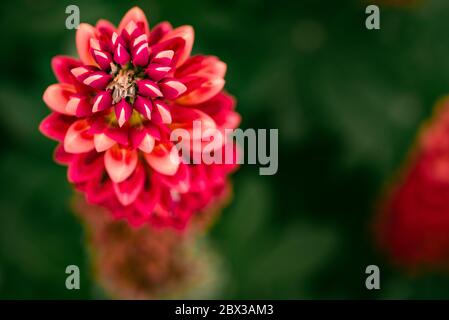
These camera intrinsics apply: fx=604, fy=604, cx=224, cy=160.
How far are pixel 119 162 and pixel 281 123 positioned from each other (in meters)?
1.29

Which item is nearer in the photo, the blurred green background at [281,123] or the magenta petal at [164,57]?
the magenta petal at [164,57]

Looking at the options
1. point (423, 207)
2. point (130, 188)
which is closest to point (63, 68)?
point (130, 188)

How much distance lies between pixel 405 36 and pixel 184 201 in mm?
1420

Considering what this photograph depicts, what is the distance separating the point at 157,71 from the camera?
1.12 metres

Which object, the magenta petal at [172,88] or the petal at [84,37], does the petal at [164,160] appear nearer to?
the magenta petal at [172,88]

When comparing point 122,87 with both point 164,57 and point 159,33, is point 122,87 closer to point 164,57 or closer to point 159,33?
point 164,57

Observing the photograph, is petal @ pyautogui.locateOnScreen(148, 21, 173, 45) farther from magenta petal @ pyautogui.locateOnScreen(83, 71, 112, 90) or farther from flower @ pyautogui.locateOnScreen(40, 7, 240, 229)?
magenta petal @ pyautogui.locateOnScreen(83, 71, 112, 90)

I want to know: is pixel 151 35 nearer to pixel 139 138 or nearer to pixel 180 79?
pixel 180 79

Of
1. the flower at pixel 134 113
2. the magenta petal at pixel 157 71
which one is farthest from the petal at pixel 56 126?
the magenta petal at pixel 157 71

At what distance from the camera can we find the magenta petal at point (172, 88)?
3.71ft

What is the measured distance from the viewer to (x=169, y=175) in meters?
1.20

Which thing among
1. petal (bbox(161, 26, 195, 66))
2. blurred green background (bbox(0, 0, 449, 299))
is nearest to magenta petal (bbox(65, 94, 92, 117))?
petal (bbox(161, 26, 195, 66))

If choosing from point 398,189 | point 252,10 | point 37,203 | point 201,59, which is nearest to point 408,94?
point 398,189

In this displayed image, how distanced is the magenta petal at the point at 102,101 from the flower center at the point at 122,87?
0.05 feet
